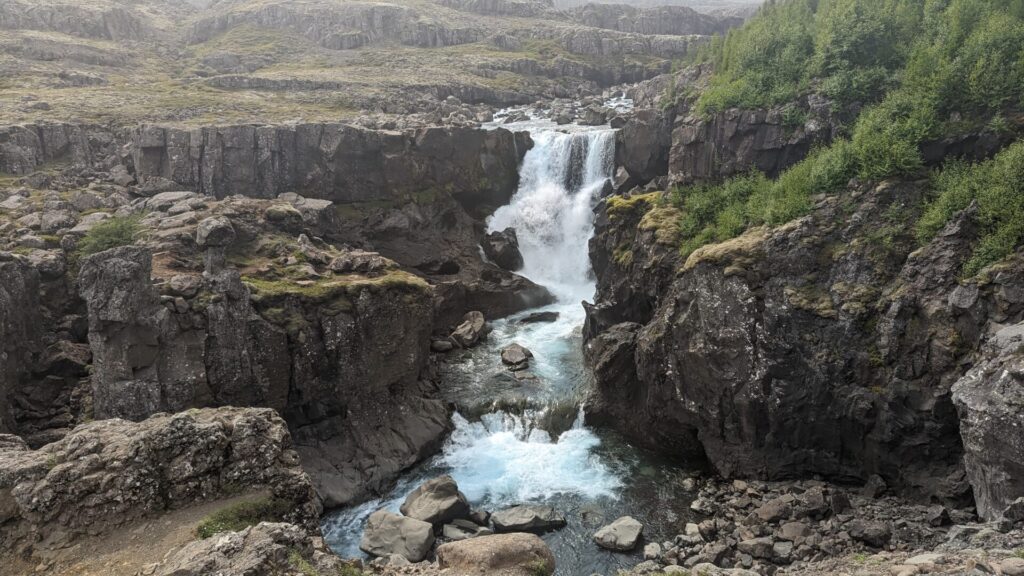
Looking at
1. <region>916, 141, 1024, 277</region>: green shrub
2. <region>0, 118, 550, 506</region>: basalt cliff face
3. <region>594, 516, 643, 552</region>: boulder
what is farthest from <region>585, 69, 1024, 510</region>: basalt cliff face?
<region>0, 118, 550, 506</region>: basalt cliff face

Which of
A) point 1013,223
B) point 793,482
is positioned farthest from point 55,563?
point 1013,223

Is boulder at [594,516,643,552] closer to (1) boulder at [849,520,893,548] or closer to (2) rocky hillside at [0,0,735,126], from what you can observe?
(1) boulder at [849,520,893,548]

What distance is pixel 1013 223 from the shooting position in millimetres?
21844

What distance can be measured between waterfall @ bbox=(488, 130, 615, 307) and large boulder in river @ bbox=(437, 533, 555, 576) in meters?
31.7

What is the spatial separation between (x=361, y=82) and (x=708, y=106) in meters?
56.3

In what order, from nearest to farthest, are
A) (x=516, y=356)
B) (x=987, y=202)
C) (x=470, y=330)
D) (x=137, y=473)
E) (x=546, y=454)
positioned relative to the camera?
(x=137, y=473) → (x=987, y=202) → (x=546, y=454) → (x=516, y=356) → (x=470, y=330)

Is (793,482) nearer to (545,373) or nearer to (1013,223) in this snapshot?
(1013,223)

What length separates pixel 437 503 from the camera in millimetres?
25125

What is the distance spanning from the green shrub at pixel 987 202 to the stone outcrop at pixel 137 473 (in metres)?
24.4

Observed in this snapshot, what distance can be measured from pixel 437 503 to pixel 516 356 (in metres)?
14.2

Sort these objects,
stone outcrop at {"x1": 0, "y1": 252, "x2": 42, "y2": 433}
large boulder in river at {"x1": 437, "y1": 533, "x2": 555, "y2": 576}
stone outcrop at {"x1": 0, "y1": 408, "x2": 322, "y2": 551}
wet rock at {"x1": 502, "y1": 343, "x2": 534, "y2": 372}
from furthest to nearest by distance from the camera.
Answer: wet rock at {"x1": 502, "y1": 343, "x2": 534, "y2": 372} < stone outcrop at {"x1": 0, "y1": 252, "x2": 42, "y2": 433} < large boulder in river at {"x1": 437, "y1": 533, "x2": 555, "y2": 576} < stone outcrop at {"x1": 0, "y1": 408, "x2": 322, "y2": 551}

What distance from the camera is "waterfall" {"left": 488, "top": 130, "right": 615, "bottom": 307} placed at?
166ft

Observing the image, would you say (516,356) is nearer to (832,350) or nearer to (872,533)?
(832,350)

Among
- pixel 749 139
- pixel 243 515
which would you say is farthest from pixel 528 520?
pixel 749 139
